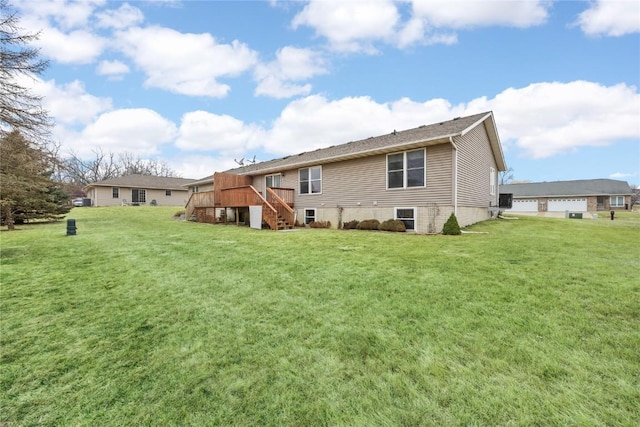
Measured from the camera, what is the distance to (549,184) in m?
37.9

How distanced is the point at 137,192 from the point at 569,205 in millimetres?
51839

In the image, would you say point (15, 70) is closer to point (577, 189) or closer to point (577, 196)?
point (577, 196)

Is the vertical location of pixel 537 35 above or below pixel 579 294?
above

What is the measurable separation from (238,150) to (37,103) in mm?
31203

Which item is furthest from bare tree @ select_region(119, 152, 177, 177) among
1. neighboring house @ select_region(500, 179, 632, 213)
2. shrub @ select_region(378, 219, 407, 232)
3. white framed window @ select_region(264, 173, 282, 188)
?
neighboring house @ select_region(500, 179, 632, 213)

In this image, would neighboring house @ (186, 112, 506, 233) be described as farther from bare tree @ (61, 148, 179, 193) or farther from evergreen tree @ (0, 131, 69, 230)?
bare tree @ (61, 148, 179, 193)

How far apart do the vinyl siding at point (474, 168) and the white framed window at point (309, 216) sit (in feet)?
24.5

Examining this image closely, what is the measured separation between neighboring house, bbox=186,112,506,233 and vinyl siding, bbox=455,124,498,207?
0.04m

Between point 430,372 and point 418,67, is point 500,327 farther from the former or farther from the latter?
point 418,67

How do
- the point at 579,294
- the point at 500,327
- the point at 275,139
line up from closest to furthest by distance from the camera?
the point at 500,327 < the point at 579,294 < the point at 275,139

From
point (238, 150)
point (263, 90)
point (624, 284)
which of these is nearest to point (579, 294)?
point (624, 284)

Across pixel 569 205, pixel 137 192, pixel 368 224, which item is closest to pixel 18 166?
pixel 368 224

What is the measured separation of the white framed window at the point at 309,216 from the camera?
16156 millimetres

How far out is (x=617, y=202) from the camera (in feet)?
114
